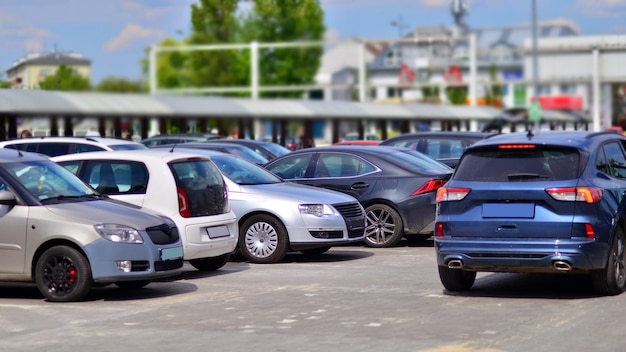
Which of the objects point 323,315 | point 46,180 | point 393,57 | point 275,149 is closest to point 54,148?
point 275,149

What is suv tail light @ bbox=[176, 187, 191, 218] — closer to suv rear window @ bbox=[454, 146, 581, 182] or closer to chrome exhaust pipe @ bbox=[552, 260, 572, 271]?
suv rear window @ bbox=[454, 146, 581, 182]

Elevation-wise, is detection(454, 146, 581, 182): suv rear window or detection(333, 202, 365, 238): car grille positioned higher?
detection(454, 146, 581, 182): suv rear window

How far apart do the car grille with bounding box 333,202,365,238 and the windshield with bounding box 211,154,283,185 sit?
1076 millimetres

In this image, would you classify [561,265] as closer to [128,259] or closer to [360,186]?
[128,259]

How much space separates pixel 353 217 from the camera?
15789 millimetres

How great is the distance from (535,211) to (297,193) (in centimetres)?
509

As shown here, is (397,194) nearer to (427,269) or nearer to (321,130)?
(427,269)

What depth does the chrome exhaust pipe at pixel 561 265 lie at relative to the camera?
1083cm

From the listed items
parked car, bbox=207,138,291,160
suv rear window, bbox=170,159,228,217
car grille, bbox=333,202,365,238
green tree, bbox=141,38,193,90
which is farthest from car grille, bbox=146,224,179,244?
green tree, bbox=141,38,193,90

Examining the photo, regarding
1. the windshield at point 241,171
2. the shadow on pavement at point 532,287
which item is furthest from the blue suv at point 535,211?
the windshield at point 241,171

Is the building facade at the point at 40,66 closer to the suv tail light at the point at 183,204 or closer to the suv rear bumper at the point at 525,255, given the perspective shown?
the suv tail light at the point at 183,204

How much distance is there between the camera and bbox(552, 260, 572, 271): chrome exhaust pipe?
426 inches

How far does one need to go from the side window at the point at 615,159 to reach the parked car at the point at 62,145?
992 centimetres

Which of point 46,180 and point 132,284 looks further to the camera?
point 132,284
